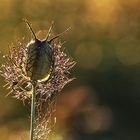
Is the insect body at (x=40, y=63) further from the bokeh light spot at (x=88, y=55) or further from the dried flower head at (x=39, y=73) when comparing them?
the bokeh light spot at (x=88, y=55)

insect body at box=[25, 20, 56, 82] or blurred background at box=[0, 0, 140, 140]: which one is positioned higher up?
blurred background at box=[0, 0, 140, 140]

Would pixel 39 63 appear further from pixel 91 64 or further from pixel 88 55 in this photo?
pixel 88 55

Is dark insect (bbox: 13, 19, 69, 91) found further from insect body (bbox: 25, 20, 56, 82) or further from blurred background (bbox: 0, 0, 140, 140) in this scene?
blurred background (bbox: 0, 0, 140, 140)

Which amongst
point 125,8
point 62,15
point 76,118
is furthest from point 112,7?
point 76,118

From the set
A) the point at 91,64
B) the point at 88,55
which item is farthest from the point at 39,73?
the point at 88,55

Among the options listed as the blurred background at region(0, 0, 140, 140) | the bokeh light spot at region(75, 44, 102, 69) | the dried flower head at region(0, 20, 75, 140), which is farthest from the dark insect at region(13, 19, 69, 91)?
the bokeh light spot at region(75, 44, 102, 69)
